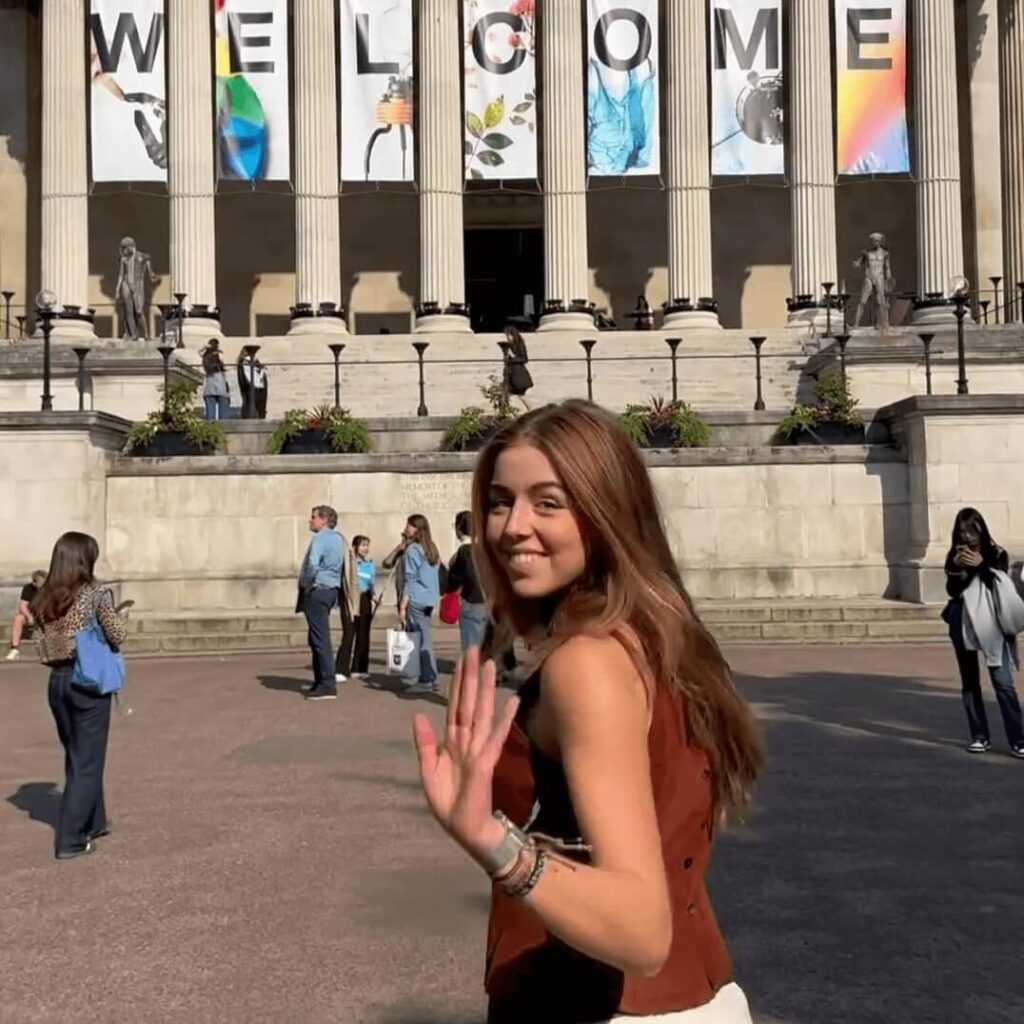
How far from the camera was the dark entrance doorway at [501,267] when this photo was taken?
4025 cm

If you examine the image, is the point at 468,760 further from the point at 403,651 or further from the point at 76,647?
the point at 403,651

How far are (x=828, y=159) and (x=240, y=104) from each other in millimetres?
14107

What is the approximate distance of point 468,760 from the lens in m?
Result: 1.83

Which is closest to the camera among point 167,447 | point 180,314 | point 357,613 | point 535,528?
point 535,528

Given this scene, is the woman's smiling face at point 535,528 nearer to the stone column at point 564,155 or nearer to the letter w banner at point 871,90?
the stone column at point 564,155

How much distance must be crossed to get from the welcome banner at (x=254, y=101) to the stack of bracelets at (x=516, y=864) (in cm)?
3217

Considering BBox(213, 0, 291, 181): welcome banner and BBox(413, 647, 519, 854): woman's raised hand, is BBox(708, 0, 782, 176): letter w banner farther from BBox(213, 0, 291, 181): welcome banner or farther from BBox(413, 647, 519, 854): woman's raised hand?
BBox(413, 647, 519, 854): woman's raised hand

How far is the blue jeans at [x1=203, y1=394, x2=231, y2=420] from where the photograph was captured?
984 inches

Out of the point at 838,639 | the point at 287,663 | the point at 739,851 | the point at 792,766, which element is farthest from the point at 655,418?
the point at 739,851

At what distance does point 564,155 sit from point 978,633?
25.4 m

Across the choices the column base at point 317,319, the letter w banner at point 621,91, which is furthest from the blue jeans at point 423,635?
the letter w banner at point 621,91

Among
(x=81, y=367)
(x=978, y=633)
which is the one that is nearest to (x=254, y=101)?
(x=81, y=367)

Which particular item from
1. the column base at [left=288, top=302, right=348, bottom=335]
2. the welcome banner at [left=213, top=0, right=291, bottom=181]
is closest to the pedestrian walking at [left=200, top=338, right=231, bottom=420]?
the column base at [left=288, top=302, right=348, bottom=335]

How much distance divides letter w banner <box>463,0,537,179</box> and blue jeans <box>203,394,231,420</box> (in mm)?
10331
